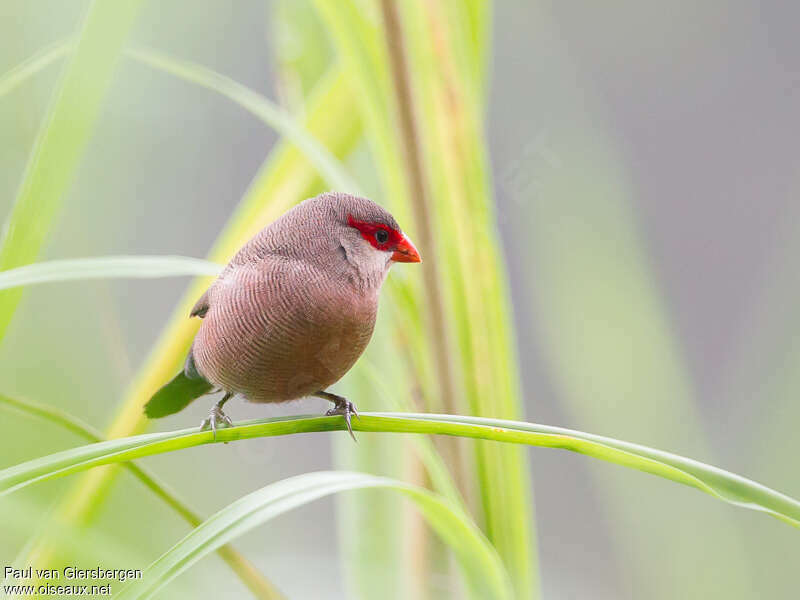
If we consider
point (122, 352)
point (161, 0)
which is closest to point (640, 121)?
point (161, 0)

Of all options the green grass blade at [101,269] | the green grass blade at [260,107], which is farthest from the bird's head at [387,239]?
the green grass blade at [101,269]

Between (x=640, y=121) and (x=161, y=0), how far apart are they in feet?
5.09

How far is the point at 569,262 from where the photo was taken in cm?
170

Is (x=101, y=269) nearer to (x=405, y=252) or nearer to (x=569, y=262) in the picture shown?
(x=405, y=252)

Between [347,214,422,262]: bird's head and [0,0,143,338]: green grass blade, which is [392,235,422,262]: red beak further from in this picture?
[0,0,143,338]: green grass blade

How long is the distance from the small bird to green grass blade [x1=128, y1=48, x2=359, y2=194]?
11 cm

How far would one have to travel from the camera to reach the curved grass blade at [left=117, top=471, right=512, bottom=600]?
85 centimetres

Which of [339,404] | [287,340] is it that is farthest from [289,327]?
[339,404]

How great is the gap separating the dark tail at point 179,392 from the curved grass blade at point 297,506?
48 centimetres

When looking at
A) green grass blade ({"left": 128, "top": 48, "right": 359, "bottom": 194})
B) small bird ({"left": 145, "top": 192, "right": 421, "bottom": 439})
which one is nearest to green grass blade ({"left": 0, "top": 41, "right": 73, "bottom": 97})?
green grass blade ({"left": 128, "top": 48, "right": 359, "bottom": 194})

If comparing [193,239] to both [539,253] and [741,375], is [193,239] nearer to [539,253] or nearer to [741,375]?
[539,253]

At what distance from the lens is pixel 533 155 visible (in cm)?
158

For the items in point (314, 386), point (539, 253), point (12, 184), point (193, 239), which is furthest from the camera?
point (193, 239)

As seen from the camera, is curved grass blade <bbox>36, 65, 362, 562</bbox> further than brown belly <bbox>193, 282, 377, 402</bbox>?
Yes
